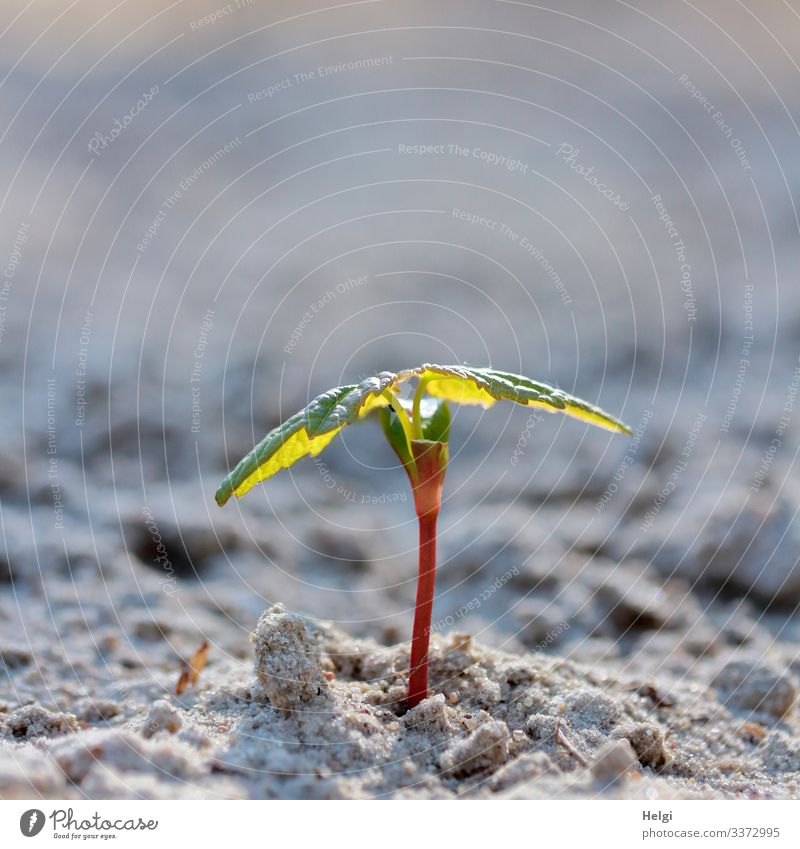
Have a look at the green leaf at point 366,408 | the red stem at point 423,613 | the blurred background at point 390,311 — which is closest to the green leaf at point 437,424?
the green leaf at point 366,408

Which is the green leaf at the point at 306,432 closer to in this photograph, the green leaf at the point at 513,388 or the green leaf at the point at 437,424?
the green leaf at the point at 513,388

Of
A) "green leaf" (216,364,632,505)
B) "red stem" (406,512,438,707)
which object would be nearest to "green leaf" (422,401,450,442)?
"green leaf" (216,364,632,505)

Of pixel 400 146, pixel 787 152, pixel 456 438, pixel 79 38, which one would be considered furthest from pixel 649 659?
pixel 79 38

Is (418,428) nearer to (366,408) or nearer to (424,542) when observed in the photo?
(366,408)

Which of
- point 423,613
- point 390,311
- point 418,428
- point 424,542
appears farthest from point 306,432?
point 390,311

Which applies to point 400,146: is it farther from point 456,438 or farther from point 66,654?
point 66,654

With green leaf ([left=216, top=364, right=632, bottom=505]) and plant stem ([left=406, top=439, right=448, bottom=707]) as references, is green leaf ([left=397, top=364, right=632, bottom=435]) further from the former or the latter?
plant stem ([left=406, top=439, right=448, bottom=707])
